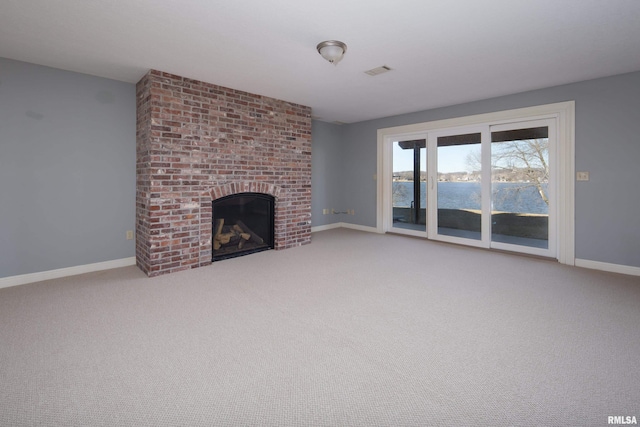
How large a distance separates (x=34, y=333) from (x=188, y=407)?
61.1 inches

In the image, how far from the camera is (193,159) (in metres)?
3.65

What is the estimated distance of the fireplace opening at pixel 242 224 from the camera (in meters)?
4.13

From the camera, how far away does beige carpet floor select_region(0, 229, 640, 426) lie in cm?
141

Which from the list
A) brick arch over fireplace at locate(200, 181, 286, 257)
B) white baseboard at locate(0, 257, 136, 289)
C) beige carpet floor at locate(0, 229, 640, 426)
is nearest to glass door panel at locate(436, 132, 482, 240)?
beige carpet floor at locate(0, 229, 640, 426)

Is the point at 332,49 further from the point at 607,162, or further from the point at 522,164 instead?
the point at 607,162

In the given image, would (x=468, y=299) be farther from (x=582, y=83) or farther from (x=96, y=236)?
(x=96, y=236)

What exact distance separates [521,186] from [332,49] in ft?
11.3

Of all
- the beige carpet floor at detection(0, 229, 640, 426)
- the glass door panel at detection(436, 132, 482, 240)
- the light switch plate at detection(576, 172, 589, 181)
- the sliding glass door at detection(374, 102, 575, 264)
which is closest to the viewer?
the beige carpet floor at detection(0, 229, 640, 426)

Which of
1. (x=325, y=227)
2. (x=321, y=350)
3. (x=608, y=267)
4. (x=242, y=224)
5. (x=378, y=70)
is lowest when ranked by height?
(x=321, y=350)

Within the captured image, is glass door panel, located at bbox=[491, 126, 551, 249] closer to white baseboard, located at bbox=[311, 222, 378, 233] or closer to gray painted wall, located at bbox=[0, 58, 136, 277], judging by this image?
white baseboard, located at bbox=[311, 222, 378, 233]

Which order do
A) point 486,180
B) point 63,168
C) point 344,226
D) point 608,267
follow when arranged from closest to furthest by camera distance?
point 63,168, point 608,267, point 486,180, point 344,226

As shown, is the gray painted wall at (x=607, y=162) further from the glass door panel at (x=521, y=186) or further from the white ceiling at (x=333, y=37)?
the glass door panel at (x=521, y=186)

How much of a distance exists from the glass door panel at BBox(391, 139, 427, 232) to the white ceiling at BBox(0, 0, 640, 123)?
5.78 ft

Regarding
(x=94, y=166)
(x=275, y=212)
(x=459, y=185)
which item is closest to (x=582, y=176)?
(x=459, y=185)
